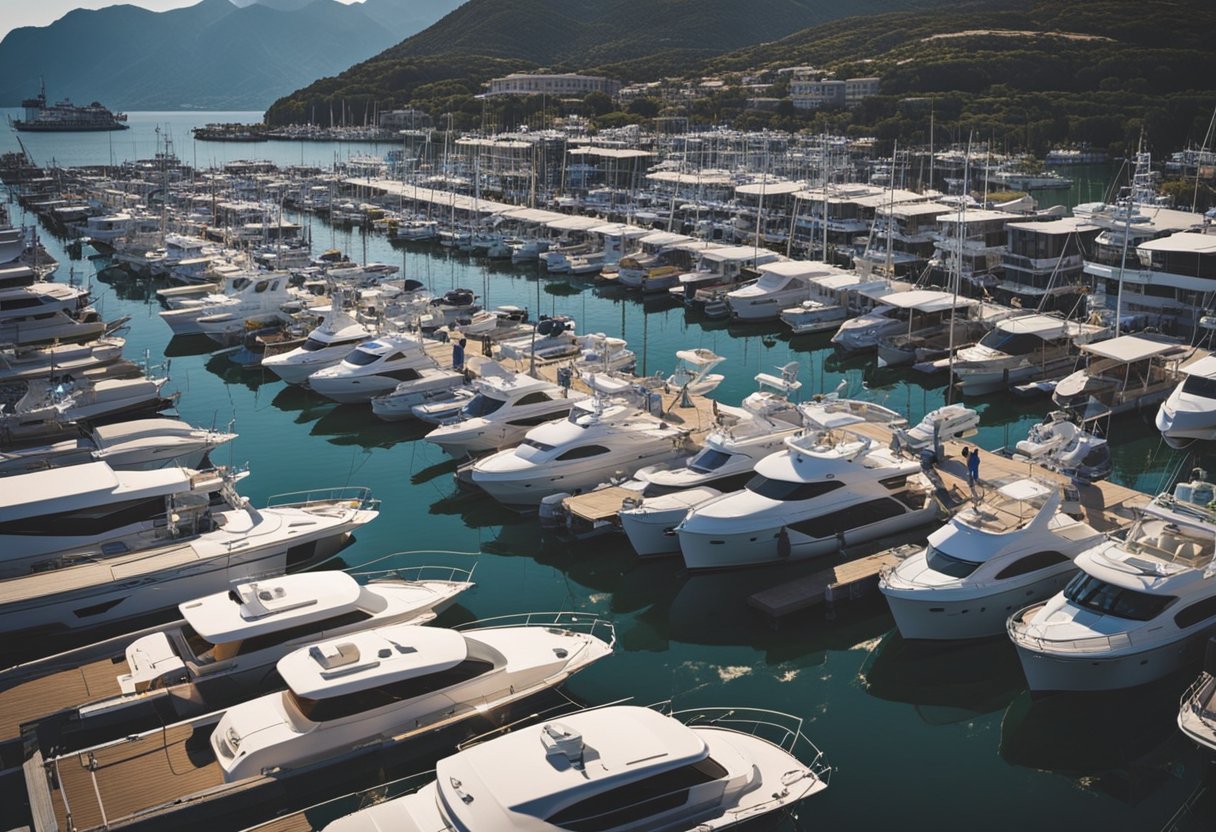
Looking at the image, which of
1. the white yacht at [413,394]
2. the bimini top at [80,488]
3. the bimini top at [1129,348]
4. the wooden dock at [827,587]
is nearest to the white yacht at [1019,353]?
the bimini top at [1129,348]

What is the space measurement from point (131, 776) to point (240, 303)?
35258mm

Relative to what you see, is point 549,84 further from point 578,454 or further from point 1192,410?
point 578,454

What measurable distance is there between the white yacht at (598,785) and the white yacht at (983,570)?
20.9 ft

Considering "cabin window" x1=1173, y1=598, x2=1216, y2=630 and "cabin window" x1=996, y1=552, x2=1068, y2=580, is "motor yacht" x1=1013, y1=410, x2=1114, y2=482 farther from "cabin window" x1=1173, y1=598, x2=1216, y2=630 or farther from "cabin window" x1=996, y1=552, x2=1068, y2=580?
"cabin window" x1=1173, y1=598, x2=1216, y2=630

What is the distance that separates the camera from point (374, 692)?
1681 centimetres

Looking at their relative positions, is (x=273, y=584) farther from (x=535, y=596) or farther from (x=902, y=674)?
(x=902, y=674)

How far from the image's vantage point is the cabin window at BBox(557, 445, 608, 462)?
28078mm

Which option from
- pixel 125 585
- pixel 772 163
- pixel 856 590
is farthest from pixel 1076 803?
pixel 772 163

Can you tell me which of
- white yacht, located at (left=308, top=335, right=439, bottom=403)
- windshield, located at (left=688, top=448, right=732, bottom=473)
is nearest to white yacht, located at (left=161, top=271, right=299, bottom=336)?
white yacht, located at (left=308, top=335, right=439, bottom=403)

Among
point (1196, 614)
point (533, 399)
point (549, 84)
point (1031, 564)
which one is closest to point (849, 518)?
point (1031, 564)

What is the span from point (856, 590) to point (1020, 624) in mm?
3919

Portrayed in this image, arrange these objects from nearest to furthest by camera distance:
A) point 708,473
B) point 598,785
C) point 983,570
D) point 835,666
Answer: point 598,785 < point 983,570 < point 835,666 < point 708,473

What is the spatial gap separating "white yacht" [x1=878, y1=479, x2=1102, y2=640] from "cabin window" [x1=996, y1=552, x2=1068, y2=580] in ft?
0.07

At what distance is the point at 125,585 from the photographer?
70.0ft
